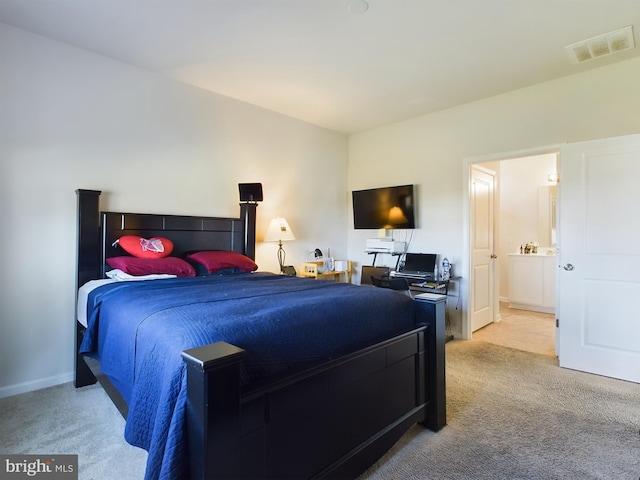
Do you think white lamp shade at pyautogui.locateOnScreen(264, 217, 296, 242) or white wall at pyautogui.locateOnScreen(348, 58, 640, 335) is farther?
white lamp shade at pyautogui.locateOnScreen(264, 217, 296, 242)

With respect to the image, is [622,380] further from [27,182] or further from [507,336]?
[27,182]

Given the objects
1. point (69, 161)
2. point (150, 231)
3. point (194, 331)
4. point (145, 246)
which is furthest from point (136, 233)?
point (194, 331)

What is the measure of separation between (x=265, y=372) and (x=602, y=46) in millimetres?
3476

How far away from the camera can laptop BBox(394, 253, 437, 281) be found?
13.1 feet

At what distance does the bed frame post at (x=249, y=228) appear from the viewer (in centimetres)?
372

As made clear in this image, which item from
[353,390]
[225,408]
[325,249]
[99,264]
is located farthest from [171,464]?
[325,249]

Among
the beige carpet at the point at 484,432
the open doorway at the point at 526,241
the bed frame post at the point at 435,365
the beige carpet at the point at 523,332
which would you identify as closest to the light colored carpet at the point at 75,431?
the beige carpet at the point at 484,432

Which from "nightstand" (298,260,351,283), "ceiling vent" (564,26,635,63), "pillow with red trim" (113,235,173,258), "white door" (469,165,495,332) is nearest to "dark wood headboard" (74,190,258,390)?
"pillow with red trim" (113,235,173,258)

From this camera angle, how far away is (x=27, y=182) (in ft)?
8.46

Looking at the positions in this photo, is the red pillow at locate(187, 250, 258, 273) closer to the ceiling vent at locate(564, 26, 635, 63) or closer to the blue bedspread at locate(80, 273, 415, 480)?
the blue bedspread at locate(80, 273, 415, 480)

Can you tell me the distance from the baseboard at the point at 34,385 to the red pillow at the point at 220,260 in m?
1.33

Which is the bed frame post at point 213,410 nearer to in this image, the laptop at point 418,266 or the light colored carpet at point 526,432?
the light colored carpet at point 526,432
